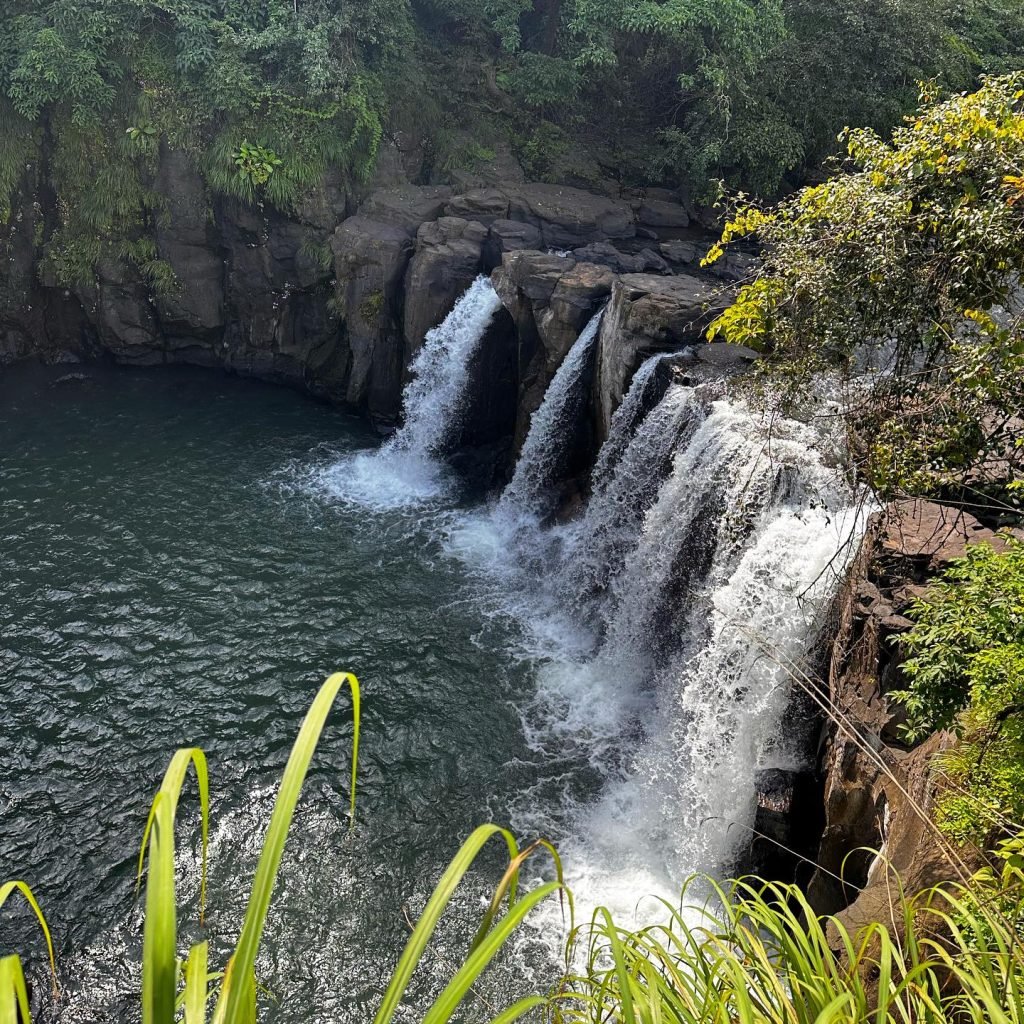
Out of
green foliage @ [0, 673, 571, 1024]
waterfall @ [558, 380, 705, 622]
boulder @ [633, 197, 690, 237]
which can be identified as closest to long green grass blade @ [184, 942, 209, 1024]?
green foliage @ [0, 673, 571, 1024]

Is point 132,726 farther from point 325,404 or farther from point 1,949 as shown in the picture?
point 325,404

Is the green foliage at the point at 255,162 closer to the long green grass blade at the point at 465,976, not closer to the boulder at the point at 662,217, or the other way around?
the boulder at the point at 662,217

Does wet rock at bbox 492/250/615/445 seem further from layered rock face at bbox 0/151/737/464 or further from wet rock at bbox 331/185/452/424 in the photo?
wet rock at bbox 331/185/452/424

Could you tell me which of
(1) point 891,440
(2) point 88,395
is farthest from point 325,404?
(1) point 891,440

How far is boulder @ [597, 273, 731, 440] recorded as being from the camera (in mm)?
12172

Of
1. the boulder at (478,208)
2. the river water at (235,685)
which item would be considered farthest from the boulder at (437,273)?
the river water at (235,685)

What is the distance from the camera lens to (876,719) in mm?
6699

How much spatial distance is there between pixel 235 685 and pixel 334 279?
10170mm

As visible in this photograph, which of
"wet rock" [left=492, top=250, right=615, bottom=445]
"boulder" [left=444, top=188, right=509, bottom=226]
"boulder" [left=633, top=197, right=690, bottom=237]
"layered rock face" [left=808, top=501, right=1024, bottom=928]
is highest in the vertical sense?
"boulder" [left=633, top=197, right=690, bottom=237]

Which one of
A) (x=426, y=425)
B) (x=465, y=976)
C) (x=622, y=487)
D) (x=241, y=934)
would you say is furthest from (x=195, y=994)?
(x=426, y=425)

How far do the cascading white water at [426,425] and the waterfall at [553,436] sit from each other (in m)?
1.83

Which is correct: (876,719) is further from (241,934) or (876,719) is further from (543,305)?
(543,305)

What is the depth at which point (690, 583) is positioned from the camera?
35.5 feet

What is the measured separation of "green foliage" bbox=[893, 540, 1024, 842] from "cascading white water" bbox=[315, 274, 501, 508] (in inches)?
438
